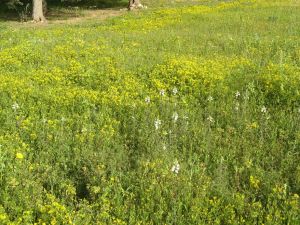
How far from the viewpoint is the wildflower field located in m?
4.89

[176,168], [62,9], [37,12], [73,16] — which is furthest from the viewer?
[62,9]

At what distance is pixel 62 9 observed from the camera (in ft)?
109

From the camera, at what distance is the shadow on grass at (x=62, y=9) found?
2941 cm

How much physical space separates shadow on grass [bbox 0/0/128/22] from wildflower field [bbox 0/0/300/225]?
18.1 m

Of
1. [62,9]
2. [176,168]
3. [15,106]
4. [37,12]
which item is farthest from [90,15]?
[176,168]

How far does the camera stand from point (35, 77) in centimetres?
977

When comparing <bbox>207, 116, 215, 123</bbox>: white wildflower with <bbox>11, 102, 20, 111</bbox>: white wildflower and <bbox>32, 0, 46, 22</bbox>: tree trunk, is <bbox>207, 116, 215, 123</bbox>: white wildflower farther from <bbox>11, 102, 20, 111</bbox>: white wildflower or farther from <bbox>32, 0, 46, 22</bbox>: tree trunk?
<bbox>32, 0, 46, 22</bbox>: tree trunk

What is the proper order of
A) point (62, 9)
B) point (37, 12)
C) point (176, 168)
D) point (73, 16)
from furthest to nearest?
1. point (62, 9)
2. point (73, 16)
3. point (37, 12)
4. point (176, 168)

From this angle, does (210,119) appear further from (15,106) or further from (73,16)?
(73,16)

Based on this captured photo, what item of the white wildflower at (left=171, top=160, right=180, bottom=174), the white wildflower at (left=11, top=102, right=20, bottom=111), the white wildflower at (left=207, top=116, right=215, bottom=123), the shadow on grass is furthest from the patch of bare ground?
the white wildflower at (left=171, top=160, right=180, bottom=174)

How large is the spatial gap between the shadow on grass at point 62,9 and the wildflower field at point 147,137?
59.3ft

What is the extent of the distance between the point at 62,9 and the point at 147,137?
1145 inches

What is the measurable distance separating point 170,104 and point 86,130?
6.43 ft

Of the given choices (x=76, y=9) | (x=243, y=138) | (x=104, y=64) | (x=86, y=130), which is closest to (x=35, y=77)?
(x=104, y=64)
